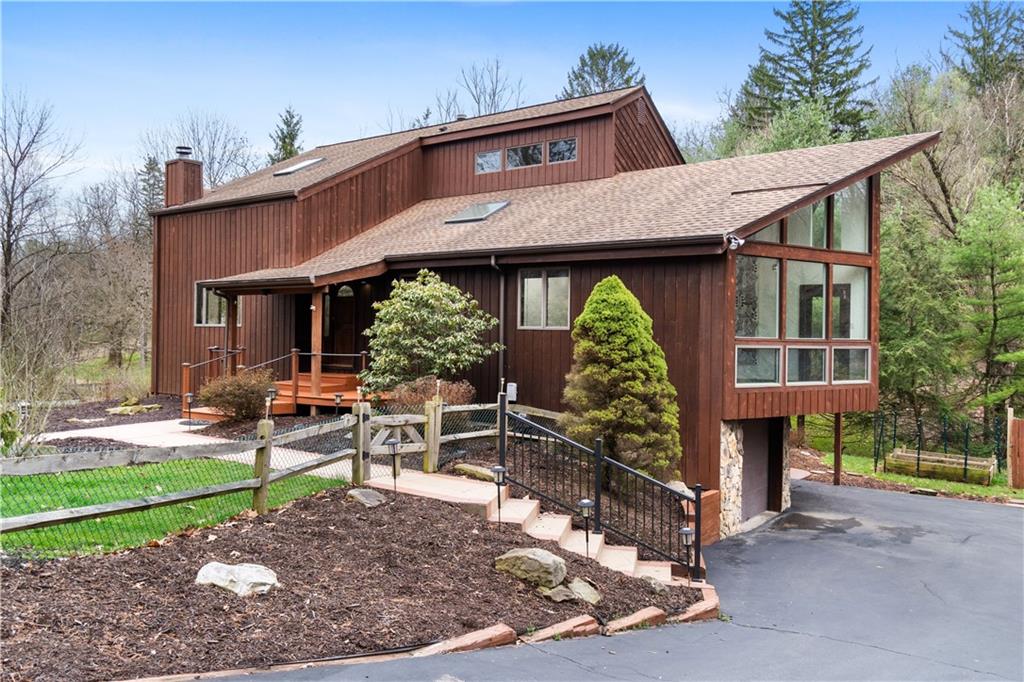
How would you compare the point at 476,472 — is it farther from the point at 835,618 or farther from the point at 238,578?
the point at 238,578

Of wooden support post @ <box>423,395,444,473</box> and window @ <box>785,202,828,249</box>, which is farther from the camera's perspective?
window @ <box>785,202,828,249</box>

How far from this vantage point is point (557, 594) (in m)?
6.31

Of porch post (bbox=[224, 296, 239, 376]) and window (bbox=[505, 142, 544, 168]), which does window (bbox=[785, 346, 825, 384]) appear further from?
porch post (bbox=[224, 296, 239, 376])

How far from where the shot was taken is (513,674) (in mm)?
4570

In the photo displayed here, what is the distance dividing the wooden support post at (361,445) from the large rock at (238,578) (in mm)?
2878

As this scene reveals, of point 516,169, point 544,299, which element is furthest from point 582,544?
point 516,169

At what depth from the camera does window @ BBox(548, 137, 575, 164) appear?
53.8 feet

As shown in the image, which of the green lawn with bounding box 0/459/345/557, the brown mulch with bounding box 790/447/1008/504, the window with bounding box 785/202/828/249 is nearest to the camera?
the green lawn with bounding box 0/459/345/557

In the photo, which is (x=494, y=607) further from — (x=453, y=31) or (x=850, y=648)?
(x=453, y=31)

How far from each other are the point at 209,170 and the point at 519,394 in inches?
1161

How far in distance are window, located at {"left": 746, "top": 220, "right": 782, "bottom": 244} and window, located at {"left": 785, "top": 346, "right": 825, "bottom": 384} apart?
172 centimetres

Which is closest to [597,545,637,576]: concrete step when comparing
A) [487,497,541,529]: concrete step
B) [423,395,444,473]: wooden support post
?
[487,497,541,529]: concrete step

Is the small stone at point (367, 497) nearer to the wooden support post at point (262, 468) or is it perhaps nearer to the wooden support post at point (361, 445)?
the wooden support post at point (361, 445)

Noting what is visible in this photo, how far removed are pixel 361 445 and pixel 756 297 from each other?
21.3 ft
